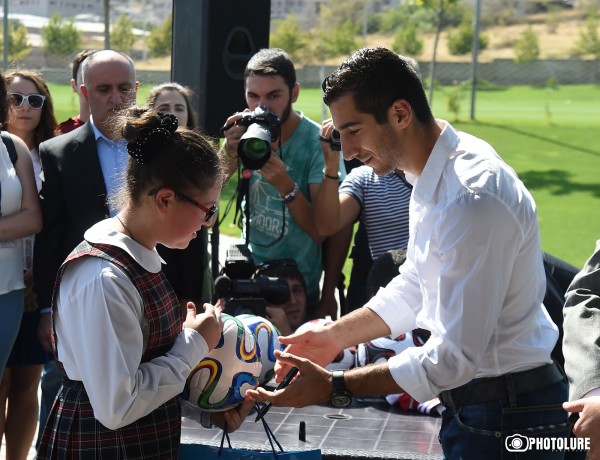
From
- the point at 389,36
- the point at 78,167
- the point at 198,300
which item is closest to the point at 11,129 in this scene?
the point at 78,167

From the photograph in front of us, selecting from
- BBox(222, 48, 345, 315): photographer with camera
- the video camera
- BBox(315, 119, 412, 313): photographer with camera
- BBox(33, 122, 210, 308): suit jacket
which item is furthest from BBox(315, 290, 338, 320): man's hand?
BBox(33, 122, 210, 308): suit jacket

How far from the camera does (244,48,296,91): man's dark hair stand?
16.6ft

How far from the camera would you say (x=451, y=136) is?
2.67 meters

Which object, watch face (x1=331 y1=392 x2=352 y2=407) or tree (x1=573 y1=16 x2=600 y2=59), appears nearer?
watch face (x1=331 y1=392 x2=352 y2=407)

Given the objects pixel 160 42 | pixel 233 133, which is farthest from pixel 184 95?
pixel 160 42

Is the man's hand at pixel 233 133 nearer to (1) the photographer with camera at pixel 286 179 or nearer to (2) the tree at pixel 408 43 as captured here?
(1) the photographer with camera at pixel 286 179

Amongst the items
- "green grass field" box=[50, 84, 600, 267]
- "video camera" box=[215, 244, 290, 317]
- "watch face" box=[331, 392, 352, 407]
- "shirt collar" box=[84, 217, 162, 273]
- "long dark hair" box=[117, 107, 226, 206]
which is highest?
"long dark hair" box=[117, 107, 226, 206]

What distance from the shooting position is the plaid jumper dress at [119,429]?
2.50 metres

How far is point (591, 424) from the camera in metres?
2.23

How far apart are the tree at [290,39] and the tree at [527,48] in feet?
18.4

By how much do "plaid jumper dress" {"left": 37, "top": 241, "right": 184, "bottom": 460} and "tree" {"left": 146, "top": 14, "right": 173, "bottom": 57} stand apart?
2025 centimetres

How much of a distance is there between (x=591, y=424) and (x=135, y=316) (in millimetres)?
1210

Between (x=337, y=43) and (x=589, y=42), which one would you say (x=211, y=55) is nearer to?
(x=337, y=43)

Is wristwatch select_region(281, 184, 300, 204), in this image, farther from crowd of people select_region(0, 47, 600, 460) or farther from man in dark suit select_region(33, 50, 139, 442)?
crowd of people select_region(0, 47, 600, 460)
